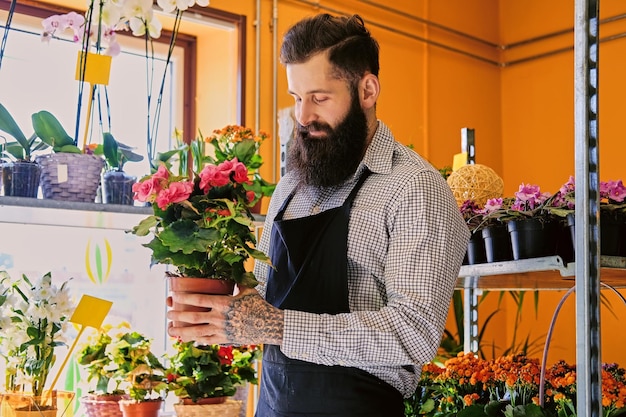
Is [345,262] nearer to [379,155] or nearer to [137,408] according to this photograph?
[379,155]

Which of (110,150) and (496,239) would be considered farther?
(110,150)

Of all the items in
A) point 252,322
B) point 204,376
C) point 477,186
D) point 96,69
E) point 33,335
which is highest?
point 96,69

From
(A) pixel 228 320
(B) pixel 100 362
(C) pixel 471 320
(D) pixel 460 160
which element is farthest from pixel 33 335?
(D) pixel 460 160

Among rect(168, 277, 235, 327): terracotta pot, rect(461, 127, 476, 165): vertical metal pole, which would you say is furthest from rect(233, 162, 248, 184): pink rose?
rect(461, 127, 476, 165): vertical metal pole

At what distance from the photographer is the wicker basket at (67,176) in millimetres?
2439

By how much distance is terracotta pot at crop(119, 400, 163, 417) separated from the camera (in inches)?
103

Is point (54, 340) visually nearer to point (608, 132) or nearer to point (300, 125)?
point (300, 125)

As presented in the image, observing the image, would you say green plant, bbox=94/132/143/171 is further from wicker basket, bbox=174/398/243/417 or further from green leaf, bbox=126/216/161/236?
green leaf, bbox=126/216/161/236

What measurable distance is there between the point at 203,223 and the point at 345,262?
1.06 ft

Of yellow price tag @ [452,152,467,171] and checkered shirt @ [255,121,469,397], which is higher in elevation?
yellow price tag @ [452,152,467,171]

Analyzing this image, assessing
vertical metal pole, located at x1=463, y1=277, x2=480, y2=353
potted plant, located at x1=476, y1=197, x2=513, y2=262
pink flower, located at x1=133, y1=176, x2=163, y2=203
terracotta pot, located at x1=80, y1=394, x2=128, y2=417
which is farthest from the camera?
vertical metal pole, located at x1=463, y1=277, x2=480, y2=353

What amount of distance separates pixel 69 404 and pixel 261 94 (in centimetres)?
196

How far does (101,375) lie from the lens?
2713 millimetres

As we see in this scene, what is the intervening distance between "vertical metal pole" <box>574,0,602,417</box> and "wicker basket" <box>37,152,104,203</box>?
56.0 inches
